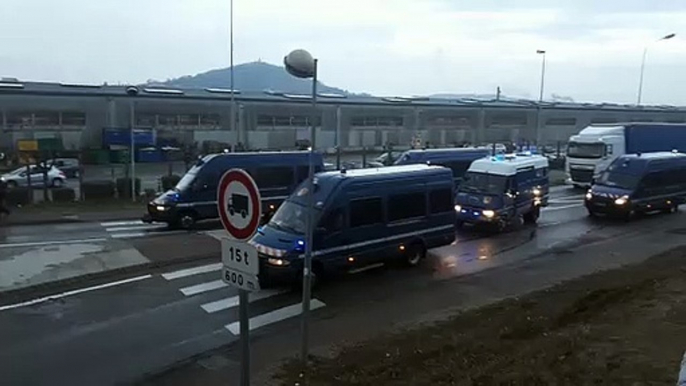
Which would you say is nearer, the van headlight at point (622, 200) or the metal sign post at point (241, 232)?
the metal sign post at point (241, 232)

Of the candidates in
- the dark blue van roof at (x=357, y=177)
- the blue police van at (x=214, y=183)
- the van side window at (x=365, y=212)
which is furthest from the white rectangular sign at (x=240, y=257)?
the blue police van at (x=214, y=183)

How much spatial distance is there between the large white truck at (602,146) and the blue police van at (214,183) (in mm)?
19559

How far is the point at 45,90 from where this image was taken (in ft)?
185

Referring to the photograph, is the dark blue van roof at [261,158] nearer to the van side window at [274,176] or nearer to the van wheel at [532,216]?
the van side window at [274,176]

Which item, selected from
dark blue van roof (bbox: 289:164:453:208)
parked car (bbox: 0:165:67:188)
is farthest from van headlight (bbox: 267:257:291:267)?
parked car (bbox: 0:165:67:188)

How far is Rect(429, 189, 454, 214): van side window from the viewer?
59.3 feet

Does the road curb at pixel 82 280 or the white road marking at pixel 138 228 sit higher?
the road curb at pixel 82 280

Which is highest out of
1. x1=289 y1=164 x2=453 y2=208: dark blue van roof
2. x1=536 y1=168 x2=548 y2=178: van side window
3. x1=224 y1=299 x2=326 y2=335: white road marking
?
x1=289 y1=164 x2=453 y2=208: dark blue van roof

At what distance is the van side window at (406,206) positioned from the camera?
17.0 m

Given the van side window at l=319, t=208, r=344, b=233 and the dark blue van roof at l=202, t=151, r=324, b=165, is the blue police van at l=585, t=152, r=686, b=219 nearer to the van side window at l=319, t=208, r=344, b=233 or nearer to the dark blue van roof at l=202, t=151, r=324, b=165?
the dark blue van roof at l=202, t=151, r=324, b=165

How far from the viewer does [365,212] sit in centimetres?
1628

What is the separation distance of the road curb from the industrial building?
897 inches

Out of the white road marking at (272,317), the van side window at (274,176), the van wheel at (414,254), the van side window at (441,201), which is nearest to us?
the white road marking at (272,317)

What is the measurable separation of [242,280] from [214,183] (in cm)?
1829
